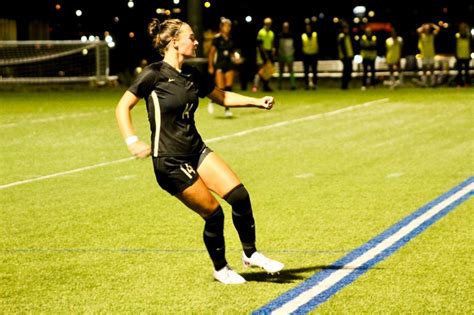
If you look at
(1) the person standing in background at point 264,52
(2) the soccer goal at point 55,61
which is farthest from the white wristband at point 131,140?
(2) the soccer goal at point 55,61

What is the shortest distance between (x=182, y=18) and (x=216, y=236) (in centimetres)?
4943

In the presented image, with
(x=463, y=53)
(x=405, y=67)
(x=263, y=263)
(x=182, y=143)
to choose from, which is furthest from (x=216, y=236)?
(x=405, y=67)

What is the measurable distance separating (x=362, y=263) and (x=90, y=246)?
229 cm

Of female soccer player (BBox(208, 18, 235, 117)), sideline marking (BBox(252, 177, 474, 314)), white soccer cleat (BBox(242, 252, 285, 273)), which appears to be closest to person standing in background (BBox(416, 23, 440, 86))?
female soccer player (BBox(208, 18, 235, 117))

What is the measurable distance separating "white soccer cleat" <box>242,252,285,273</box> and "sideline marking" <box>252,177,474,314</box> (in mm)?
202

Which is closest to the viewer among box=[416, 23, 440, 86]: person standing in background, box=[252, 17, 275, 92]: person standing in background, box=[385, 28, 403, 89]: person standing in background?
box=[252, 17, 275, 92]: person standing in background

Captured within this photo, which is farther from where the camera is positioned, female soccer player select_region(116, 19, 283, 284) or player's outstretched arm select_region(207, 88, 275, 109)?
player's outstretched arm select_region(207, 88, 275, 109)

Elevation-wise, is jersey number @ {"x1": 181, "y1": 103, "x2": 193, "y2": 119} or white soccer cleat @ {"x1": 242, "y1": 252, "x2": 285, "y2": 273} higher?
jersey number @ {"x1": 181, "y1": 103, "x2": 193, "y2": 119}

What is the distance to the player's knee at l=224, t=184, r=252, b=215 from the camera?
8000mm

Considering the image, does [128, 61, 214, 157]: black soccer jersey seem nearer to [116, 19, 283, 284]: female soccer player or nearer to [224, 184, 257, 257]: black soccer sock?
[116, 19, 283, 284]: female soccer player

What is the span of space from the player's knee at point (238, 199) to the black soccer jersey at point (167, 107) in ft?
1.20

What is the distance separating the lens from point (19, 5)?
157 ft

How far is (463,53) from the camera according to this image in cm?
3544

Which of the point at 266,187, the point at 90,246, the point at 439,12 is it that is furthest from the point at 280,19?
the point at 90,246
